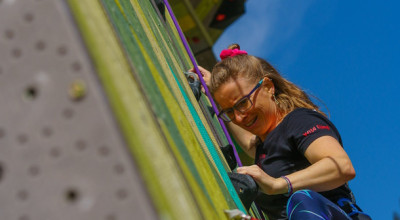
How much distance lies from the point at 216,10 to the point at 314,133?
378 centimetres

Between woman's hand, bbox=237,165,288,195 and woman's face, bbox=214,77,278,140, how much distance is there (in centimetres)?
43

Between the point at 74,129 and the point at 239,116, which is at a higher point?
the point at 74,129

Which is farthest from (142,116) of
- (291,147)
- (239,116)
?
(239,116)

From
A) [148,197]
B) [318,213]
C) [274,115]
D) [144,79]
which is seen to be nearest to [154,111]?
[144,79]

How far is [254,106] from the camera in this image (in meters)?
1.87

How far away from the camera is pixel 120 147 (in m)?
0.54

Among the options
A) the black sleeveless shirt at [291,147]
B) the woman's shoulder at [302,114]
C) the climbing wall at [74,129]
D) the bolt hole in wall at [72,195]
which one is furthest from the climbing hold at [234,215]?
the woman's shoulder at [302,114]

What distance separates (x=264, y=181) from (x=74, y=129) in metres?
0.98

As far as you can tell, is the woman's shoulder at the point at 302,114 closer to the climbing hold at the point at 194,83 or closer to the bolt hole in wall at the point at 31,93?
A: the climbing hold at the point at 194,83

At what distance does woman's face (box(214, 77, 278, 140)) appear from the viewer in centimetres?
187

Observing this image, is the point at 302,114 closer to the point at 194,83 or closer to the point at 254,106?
the point at 254,106

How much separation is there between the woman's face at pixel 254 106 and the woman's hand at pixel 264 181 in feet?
1.40

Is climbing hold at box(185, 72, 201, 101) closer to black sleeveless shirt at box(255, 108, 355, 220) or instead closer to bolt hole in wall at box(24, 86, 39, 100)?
black sleeveless shirt at box(255, 108, 355, 220)

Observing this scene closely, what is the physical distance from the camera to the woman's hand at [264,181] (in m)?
1.43
